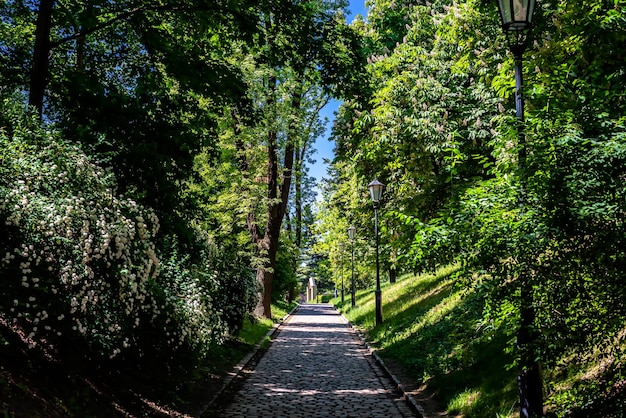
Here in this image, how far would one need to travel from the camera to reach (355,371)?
12672 mm

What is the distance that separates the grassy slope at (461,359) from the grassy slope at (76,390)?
4.26m

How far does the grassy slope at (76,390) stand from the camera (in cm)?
516

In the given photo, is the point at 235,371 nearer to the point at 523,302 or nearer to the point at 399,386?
the point at 399,386

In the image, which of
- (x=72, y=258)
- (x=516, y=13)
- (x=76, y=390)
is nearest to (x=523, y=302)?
(x=516, y=13)

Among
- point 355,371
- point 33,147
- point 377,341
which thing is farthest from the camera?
point 377,341

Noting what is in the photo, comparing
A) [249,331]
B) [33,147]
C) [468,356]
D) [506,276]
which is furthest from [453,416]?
[249,331]

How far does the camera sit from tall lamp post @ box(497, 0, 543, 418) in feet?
14.5

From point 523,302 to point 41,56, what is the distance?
27.6 ft

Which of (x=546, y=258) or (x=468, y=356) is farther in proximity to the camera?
(x=468, y=356)

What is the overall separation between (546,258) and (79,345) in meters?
5.31

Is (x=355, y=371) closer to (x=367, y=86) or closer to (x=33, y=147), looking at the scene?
(x=367, y=86)

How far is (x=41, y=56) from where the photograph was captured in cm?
871

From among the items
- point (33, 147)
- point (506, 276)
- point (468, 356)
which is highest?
point (33, 147)

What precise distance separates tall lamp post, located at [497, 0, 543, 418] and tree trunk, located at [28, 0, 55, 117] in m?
7.27
